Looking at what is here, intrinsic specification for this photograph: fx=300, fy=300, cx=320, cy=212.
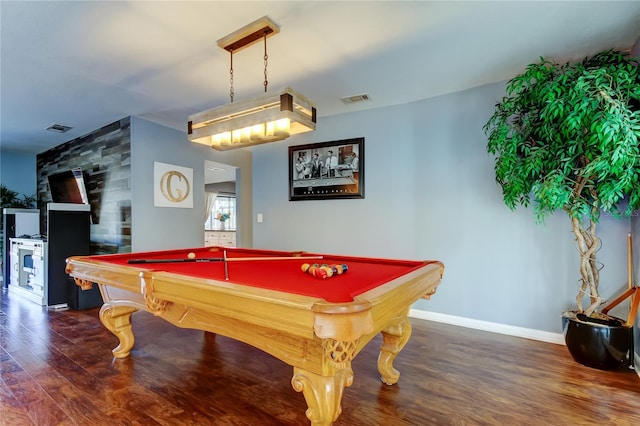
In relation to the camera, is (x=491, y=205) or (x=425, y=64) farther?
(x=491, y=205)

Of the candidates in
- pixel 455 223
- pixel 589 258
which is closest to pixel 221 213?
pixel 455 223

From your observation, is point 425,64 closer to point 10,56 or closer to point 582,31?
point 582,31

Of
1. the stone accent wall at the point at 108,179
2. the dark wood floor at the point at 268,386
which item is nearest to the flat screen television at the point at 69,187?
the stone accent wall at the point at 108,179

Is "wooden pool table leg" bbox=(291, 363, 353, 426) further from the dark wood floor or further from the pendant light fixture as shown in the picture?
the pendant light fixture

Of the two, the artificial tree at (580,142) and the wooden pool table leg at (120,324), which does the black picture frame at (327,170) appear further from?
the wooden pool table leg at (120,324)

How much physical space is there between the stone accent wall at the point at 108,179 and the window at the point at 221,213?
4822 millimetres

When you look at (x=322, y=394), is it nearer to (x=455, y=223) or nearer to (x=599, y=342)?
(x=599, y=342)

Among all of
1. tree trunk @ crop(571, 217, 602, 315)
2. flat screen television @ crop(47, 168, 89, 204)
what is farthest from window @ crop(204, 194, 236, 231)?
tree trunk @ crop(571, 217, 602, 315)

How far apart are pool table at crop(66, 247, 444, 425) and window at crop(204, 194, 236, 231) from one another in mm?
7501

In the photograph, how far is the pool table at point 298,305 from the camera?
3.36 ft

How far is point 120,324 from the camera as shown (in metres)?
2.18

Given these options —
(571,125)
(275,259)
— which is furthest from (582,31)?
(275,259)

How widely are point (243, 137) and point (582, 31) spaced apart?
2.42 metres

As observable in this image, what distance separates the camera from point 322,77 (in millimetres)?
2703
